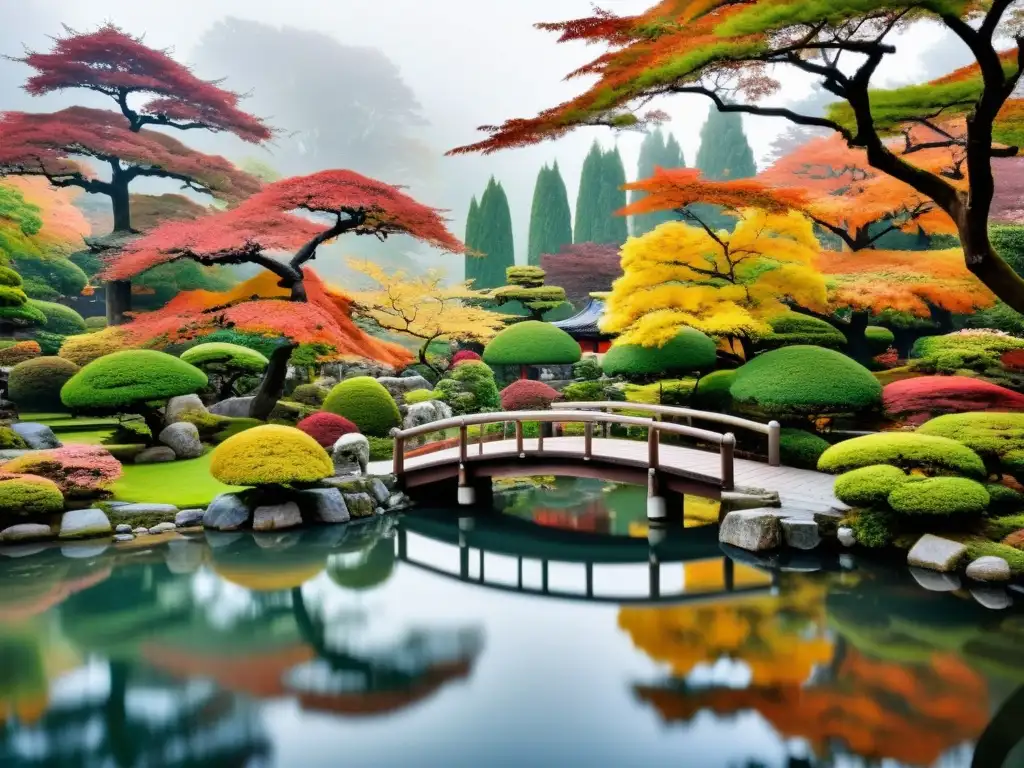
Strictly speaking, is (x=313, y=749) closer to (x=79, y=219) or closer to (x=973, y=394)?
(x=973, y=394)

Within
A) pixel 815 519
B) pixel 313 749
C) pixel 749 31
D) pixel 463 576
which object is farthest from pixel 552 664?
pixel 749 31

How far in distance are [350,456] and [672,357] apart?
587cm

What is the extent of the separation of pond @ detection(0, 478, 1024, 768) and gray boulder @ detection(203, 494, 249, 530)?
664mm

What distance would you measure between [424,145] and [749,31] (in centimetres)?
5685

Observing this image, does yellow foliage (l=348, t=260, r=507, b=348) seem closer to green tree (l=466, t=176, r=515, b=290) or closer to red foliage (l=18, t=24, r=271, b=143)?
red foliage (l=18, t=24, r=271, b=143)

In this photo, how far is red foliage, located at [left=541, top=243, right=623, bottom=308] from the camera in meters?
30.5

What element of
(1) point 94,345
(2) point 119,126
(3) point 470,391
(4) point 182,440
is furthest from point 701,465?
(2) point 119,126

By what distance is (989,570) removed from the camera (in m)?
7.01

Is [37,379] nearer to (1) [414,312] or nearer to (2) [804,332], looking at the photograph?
(1) [414,312]

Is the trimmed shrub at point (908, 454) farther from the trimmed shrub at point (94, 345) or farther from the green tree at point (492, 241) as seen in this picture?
the green tree at point (492, 241)

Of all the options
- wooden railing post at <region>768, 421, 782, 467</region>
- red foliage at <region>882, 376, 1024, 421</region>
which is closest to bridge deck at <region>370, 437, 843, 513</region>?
wooden railing post at <region>768, 421, 782, 467</region>

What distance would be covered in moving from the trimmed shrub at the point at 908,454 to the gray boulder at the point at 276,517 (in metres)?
6.65

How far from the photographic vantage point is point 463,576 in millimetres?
8164

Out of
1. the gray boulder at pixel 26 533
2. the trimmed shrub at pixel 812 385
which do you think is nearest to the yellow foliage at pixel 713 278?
the trimmed shrub at pixel 812 385
